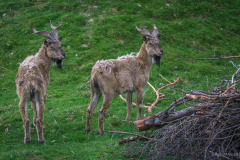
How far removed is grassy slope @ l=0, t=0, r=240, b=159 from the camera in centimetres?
682

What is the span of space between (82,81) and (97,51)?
2.53m

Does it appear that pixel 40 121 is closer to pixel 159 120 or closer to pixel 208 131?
pixel 159 120

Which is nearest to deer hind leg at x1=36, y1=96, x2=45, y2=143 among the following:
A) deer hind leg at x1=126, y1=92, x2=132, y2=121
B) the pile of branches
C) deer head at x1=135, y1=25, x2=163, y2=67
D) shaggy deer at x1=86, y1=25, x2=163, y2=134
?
shaggy deer at x1=86, y1=25, x2=163, y2=134

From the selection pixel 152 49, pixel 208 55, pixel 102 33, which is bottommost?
pixel 208 55

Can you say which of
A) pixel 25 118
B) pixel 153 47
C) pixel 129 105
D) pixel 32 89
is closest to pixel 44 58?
pixel 32 89

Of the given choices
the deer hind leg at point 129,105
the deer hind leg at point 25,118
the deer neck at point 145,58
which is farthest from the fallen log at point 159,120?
the deer neck at point 145,58

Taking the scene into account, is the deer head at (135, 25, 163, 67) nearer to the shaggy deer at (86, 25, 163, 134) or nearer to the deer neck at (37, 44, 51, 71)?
the shaggy deer at (86, 25, 163, 134)

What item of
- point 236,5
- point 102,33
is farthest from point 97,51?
point 236,5

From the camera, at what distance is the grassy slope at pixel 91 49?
6.82 meters

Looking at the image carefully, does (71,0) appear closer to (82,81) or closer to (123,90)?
(82,81)

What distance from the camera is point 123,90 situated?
Result: 7707mm

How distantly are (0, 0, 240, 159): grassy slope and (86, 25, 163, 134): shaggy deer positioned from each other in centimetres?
90

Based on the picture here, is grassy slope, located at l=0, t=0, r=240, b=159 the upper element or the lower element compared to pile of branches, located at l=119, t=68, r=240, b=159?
lower

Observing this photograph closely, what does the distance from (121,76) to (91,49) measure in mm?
6610
